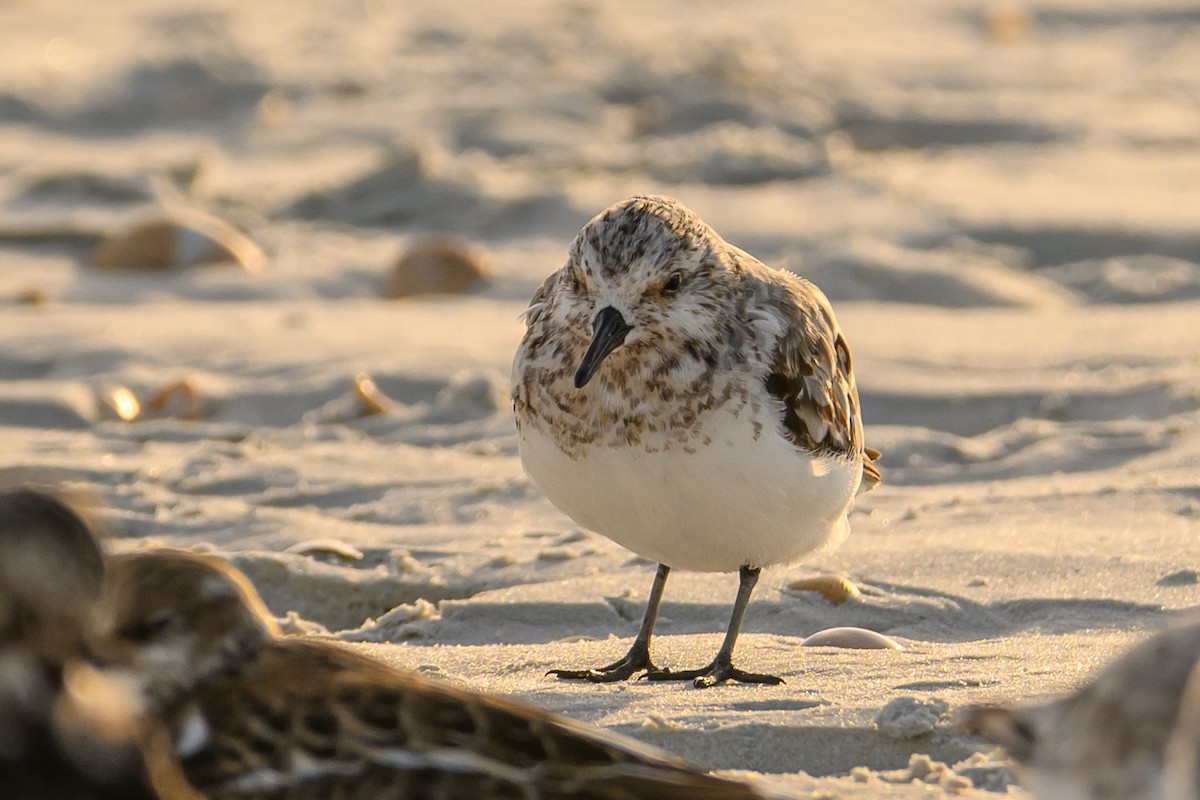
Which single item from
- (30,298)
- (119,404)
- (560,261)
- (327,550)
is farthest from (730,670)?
(30,298)

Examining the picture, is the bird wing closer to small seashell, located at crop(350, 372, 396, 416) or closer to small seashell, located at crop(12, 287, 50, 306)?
small seashell, located at crop(350, 372, 396, 416)

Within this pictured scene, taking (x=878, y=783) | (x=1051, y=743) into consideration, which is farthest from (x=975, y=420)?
(x=1051, y=743)

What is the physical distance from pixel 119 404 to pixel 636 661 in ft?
9.51

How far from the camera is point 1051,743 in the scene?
256cm

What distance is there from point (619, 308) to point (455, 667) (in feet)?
2.69

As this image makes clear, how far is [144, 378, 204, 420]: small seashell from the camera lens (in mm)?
6477

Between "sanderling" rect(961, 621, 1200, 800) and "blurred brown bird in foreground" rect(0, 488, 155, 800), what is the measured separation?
3.75ft

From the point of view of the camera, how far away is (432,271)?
25.8ft

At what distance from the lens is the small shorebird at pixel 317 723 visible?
258 centimetres

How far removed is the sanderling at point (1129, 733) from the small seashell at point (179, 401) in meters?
4.32

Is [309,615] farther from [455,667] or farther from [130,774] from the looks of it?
[130,774]

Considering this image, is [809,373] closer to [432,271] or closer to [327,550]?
[327,550]

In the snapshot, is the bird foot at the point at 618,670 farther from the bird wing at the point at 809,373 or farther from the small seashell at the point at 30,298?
the small seashell at the point at 30,298

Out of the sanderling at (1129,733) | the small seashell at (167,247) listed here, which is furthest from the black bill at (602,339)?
the small seashell at (167,247)
